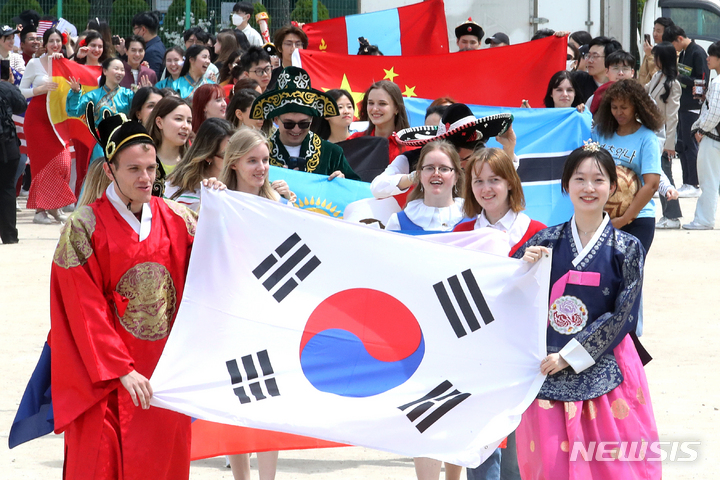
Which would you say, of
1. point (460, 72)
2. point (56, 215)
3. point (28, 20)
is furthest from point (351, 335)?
point (28, 20)

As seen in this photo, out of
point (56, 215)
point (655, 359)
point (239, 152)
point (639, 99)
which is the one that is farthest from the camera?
point (56, 215)

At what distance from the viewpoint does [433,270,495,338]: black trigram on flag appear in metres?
3.74

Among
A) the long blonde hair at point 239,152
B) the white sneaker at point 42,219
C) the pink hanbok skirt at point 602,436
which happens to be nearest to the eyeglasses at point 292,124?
the long blonde hair at point 239,152

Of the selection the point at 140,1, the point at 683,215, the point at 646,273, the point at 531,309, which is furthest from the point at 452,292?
the point at 140,1

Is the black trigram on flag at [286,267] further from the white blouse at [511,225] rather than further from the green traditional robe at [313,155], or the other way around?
the green traditional robe at [313,155]

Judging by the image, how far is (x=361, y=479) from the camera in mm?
4641

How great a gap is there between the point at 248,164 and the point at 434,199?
88cm

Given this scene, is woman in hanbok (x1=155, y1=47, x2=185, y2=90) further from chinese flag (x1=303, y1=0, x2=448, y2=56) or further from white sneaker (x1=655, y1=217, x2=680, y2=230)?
white sneaker (x1=655, y1=217, x2=680, y2=230)

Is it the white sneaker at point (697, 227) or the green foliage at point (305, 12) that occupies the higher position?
the green foliage at point (305, 12)

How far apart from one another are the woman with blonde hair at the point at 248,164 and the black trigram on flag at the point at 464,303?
3.44ft

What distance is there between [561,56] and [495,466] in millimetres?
6606

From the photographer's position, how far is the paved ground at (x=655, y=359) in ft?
15.8

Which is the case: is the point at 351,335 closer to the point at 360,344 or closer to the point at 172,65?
the point at 360,344

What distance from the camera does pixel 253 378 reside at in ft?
12.1
